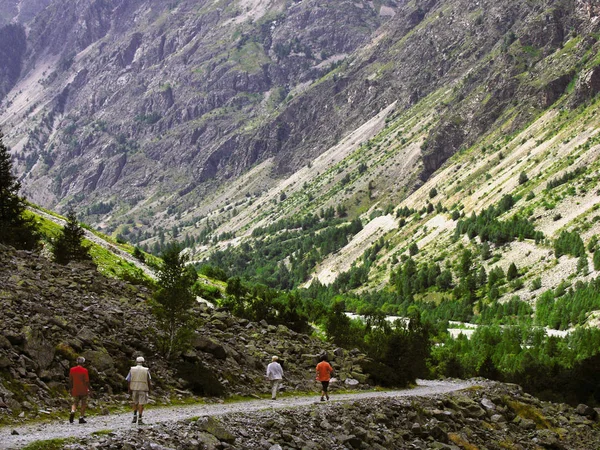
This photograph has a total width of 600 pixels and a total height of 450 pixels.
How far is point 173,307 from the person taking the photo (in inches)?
1484

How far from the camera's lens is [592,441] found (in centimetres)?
4831

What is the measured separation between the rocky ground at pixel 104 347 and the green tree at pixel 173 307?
0.77 m

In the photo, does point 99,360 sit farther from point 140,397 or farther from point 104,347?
point 140,397

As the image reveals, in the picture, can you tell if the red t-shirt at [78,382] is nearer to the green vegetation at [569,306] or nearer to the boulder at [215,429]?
the boulder at [215,429]

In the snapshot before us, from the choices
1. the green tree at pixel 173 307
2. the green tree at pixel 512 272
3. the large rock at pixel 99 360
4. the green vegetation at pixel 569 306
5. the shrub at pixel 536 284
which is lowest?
the large rock at pixel 99 360

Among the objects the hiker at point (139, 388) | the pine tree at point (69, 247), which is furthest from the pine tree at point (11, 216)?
the hiker at point (139, 388)

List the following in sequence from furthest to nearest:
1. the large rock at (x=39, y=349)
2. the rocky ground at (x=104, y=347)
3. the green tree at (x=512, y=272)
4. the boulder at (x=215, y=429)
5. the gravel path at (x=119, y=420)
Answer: the green tree at (x=512, y=272) < the large rock at (x=39, y=349) < the rocky ground at (x=104, y=347) < the boulder at (x=215, y=429) < the gravel path at (x=119, y=420)

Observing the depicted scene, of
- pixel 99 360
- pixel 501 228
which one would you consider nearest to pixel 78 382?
A: pixel 99 360

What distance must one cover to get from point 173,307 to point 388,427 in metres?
12.9

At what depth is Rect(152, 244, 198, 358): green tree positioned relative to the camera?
36.7 meters

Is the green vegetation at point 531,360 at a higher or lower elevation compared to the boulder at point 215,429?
higher

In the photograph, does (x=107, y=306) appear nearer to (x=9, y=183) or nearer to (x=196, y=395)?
(x=196, y=395)

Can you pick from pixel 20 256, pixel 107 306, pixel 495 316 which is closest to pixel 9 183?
pixel 20 256

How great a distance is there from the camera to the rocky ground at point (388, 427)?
78.4 feet
